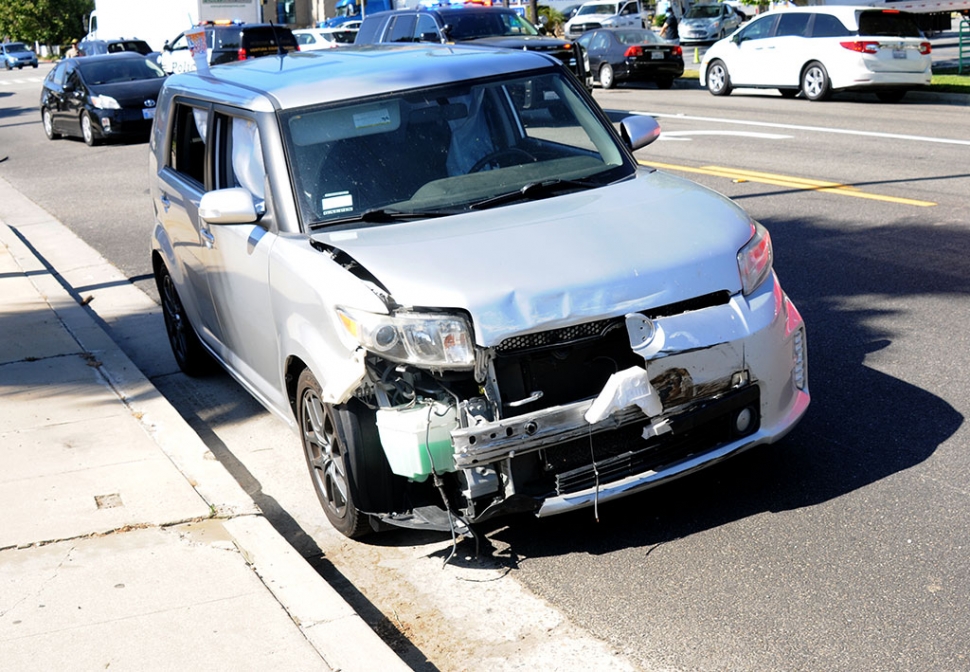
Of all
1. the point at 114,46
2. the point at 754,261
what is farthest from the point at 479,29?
the point at 114,46

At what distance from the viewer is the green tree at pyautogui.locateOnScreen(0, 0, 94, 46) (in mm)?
92438

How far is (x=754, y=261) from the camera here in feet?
15.7

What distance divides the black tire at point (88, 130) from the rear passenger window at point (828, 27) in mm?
13832

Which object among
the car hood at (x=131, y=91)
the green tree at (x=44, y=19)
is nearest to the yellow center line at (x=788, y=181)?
the car hood at (x=131, y=91)

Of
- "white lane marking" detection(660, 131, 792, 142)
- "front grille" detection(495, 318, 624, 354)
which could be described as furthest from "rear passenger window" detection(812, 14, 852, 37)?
"front grille" detection(495, 318, 624, 354)

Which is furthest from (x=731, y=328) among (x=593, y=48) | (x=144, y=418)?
(x=593, y=48)

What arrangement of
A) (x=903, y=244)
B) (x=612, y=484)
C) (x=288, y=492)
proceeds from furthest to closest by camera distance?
(x=903, y=244)
(x=288, y=492)
(x=612, y=484)

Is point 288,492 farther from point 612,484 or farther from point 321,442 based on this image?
point 612,484

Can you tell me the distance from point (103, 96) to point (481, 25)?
Result: 736 cm

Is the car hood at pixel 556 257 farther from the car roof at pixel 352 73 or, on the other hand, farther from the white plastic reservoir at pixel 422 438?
the car roof at pixel 352 73

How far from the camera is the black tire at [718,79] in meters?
24.7

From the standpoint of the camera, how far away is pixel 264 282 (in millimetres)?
5258

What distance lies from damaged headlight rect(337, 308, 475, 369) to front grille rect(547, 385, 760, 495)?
52 centimetres

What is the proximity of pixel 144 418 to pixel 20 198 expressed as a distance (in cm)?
1125
